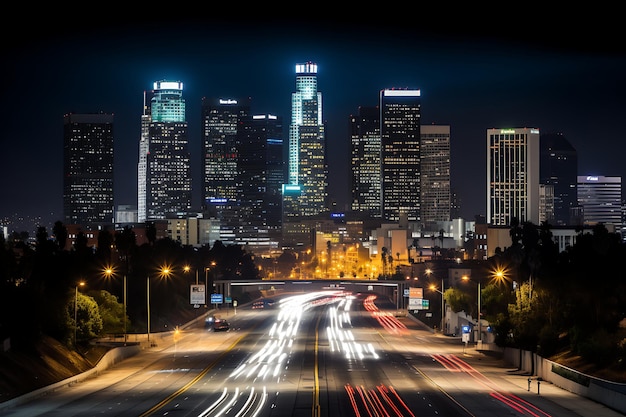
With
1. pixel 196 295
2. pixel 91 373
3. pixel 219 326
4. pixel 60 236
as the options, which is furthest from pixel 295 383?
pixel 60 236

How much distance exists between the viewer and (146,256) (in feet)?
615

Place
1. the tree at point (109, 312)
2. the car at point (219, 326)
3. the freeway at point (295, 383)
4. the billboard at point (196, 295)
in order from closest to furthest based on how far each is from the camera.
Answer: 1. the freeway at point (295, 383)
2. the tree at point (109, 312)
3. the billboard at point (196, 295)
4. the car at point (219, 326)

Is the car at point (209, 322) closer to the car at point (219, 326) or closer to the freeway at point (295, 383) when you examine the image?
the car at point (219, 326)

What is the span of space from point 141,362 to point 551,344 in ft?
127

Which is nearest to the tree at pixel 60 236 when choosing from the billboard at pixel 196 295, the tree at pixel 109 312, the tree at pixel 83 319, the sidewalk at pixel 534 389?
the billboard at pixel 196 295

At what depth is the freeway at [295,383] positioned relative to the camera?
73.2 meters

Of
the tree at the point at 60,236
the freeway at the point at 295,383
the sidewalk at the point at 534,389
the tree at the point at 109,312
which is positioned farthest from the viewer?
the tree at the point at 60,236

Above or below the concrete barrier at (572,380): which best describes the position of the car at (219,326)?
below

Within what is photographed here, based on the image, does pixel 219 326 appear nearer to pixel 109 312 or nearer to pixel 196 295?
pixel 196 295

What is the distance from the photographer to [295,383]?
8925cm

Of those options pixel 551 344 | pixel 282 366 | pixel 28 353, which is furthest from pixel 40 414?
pixel 551 344

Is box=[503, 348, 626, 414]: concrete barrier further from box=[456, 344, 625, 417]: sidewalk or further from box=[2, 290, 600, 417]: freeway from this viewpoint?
box=[2, 290, 600, 417]: freeway

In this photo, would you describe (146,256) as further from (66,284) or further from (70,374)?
(70,374)

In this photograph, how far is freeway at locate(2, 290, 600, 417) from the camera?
73188mm
